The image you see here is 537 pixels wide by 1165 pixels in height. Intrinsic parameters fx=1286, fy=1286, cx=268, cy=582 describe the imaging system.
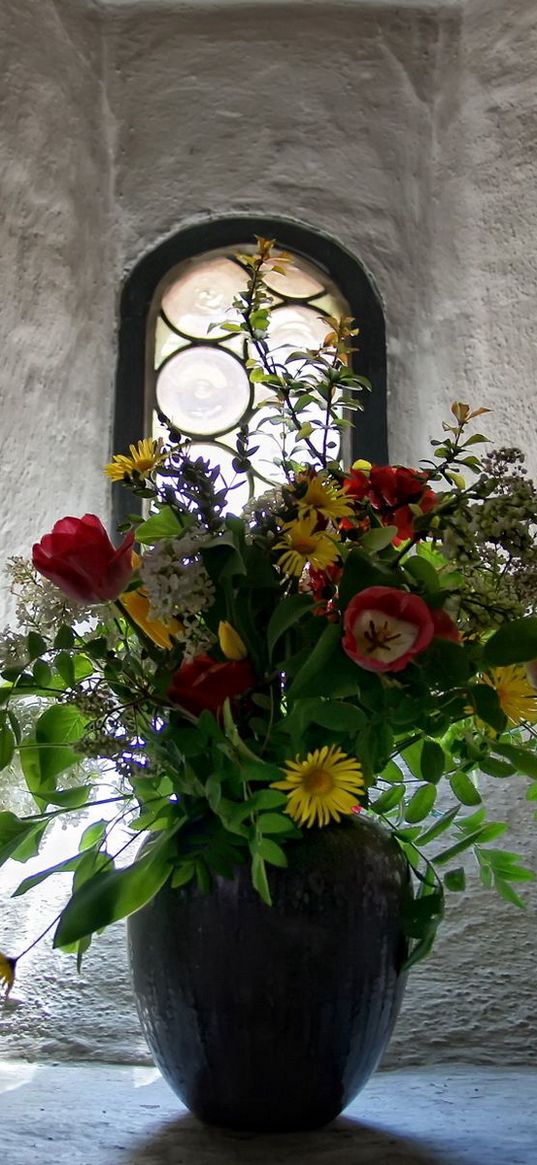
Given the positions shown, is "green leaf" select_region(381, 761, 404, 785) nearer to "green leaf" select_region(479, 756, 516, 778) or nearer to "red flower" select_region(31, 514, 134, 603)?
"green leaf" select_region(479, 756, 516, 778)

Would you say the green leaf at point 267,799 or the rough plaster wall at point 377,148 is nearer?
the green leaf at point 267,799

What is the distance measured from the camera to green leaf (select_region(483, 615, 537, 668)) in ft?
2.44

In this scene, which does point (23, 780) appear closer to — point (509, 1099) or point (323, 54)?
point (509, 1099)

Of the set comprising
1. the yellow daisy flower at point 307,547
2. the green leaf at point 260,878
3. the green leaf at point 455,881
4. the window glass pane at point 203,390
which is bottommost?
the green leaf at point 455,881

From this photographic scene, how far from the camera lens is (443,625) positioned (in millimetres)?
747

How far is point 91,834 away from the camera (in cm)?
90

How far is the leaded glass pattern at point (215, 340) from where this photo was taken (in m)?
1.75

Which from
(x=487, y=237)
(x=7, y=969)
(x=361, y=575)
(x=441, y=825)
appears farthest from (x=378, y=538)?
(x=487, y=237)

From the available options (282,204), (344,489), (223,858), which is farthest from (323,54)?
(223,858)

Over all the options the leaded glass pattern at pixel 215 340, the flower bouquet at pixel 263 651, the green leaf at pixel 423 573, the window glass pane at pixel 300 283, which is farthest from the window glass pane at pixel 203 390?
the green leaf at pixel 423 573

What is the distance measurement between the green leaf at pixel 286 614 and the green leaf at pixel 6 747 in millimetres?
179

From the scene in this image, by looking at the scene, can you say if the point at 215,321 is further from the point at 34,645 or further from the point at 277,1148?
the point at 277,1148

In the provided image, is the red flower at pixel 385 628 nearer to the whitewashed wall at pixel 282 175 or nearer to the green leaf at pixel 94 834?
the green leaf at pixel 94 834

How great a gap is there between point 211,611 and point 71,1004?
0.58 metres
